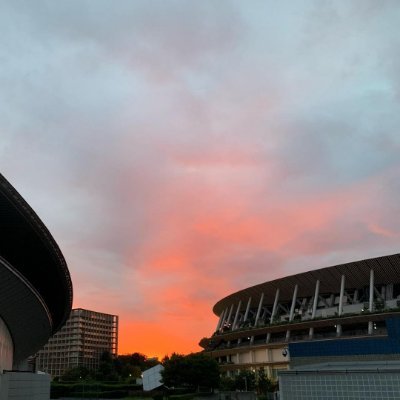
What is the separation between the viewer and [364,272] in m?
69.2

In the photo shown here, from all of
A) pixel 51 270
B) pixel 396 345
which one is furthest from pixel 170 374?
pixel 396 345

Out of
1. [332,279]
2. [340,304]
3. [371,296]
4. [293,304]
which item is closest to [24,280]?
[340,304]

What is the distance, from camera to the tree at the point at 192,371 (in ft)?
237

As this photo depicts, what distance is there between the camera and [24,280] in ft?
102

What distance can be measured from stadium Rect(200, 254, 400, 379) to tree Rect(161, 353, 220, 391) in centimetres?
698

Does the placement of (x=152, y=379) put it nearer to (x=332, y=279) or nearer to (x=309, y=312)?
(x=309, y=312)

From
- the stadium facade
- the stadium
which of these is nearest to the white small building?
the stadium

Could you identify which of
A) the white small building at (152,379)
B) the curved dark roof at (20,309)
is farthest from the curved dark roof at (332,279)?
the curved dark roof at (20,309)

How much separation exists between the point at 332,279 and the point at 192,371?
2492 centimetres

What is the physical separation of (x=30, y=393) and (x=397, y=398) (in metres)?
23.5

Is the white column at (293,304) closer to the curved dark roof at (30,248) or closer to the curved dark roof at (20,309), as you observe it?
the curved dark roof at (20,309)

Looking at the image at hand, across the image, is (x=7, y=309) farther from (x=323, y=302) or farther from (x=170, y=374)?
(x=323, y=302)

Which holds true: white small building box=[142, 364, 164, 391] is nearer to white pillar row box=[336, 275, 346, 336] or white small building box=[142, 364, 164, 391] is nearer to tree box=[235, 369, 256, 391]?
tree box=[235, 369, 256, 391]

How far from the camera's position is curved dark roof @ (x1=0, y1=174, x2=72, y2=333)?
83.0 feet
